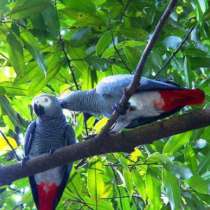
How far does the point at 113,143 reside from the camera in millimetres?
1494

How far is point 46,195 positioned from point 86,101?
1.90 ft

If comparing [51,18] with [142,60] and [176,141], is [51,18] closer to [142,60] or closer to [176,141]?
[142,60]

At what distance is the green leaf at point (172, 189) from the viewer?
1.61m

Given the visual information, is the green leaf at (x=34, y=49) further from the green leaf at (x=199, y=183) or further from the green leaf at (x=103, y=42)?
the green leaf at (x=199, y=183)

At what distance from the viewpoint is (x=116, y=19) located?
186 cm

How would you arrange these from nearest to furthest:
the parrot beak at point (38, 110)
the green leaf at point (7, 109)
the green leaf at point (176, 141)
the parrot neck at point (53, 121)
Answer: the green leaf at point (7, 109)
the green leaf at point (176, 141)
the parrot beak at point (38, 110)
the parrot neck at point (53, 121)

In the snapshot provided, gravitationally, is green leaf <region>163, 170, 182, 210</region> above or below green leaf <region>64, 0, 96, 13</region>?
below

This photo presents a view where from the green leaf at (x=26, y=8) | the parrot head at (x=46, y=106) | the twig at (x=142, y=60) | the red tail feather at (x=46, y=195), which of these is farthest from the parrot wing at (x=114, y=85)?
the red tail feather at (x=46, y=195)

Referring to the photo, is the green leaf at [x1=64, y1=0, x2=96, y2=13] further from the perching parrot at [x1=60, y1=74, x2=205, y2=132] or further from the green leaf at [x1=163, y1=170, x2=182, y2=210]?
the green leaf at [x1=163, y1=170, x2=182, y2=210]

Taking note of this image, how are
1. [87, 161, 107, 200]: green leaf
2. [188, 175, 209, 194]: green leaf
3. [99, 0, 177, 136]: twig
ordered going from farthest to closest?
[87, 161, 107, 200]: green leaf → [188, 175, 209, 194]: green leaf → [99, 0, 177, 136]: twig

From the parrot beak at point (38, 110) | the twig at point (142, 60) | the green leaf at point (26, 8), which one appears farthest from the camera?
the parrot beak at point (38, 110)

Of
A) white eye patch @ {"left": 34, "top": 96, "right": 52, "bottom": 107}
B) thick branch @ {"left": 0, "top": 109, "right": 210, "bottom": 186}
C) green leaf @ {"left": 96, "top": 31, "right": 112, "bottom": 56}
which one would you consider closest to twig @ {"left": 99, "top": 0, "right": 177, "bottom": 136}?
thick branch @ {"left": 0, "top": 109, "right": 210, "bottom": 186}

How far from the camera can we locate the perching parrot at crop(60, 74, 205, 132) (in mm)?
1695

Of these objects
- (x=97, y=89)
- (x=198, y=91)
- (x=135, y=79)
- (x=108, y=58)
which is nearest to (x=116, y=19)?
(x=108, y=58)
